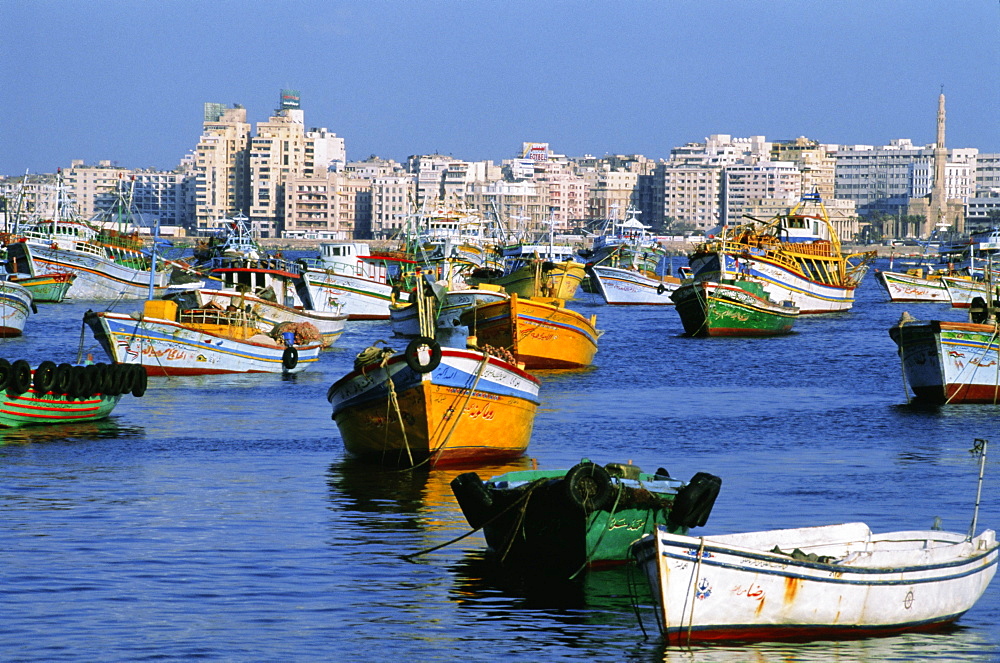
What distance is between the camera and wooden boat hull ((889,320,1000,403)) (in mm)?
34156

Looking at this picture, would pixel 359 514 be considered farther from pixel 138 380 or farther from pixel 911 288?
pixel 911 288

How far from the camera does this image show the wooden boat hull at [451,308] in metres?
51.3

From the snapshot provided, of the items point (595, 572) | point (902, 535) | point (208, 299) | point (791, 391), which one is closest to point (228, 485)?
point (595, 572)

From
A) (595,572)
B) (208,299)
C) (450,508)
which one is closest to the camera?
(595,572)

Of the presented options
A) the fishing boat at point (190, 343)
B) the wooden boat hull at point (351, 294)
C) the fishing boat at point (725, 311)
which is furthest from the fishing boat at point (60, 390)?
the wooden boat hull at point (351, 294)

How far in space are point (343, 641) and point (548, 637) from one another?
6.76ft

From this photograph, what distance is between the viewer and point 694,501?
1653cm

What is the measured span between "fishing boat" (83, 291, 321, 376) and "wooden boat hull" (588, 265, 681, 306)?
5080 cm

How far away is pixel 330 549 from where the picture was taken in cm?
1861

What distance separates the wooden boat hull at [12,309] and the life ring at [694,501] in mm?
45495

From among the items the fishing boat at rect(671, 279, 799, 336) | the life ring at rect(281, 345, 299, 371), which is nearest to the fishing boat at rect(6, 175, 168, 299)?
the fishing boat at rect(671, 279, 799, 336)

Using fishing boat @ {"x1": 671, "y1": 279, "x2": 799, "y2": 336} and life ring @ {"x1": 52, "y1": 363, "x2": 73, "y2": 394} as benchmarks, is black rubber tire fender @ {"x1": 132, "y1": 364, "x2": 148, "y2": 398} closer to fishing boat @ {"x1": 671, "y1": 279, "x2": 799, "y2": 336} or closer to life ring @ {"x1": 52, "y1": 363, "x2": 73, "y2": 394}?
life ring @ {"x1": 52, "y1": 363, "x2": 73, "y2": 394}

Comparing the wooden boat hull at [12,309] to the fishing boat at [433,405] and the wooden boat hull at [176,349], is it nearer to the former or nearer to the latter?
the wooden boat hull at [176,349]

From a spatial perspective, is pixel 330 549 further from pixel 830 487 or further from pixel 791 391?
pixel 791 391
